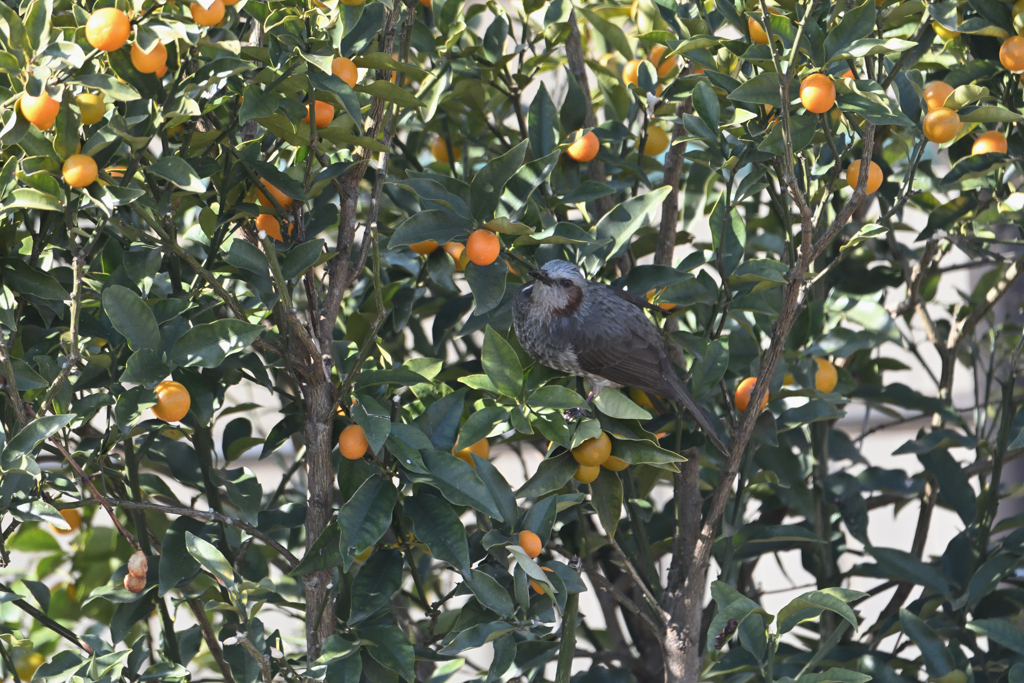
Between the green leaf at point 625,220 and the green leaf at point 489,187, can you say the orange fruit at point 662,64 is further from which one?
the green leaf at point 489,187

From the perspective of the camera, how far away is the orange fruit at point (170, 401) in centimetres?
83

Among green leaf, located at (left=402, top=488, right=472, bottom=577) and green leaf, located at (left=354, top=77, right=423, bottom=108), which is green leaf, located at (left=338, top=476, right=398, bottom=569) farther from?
green leaf, located at (left=354, top=77, right=423, bottom=108)

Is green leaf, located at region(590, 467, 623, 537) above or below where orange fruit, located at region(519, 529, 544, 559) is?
above

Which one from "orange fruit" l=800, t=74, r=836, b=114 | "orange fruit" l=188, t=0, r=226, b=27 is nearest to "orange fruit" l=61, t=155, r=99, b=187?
"orange fruit" l=188, t=0, r=226, b=27

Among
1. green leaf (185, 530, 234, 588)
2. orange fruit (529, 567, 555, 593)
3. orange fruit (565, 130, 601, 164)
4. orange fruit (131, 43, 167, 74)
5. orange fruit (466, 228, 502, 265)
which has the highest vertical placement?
orange fruit (565, 130, 601, 164)

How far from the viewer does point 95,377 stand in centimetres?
92

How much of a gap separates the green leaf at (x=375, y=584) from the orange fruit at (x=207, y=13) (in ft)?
1.75

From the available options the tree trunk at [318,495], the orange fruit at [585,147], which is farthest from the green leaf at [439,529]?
the orange fruit at [585,147]

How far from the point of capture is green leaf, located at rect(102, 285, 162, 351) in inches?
31.2

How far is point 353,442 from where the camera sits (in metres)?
0.88

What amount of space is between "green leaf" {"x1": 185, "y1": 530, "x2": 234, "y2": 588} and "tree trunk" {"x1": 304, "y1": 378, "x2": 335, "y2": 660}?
126mm

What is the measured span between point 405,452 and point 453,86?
0.51 metres

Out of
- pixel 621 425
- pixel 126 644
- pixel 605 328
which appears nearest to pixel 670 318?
pixel 605 328

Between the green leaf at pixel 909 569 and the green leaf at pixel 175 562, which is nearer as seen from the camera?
the green leaf at pixel 175 562
